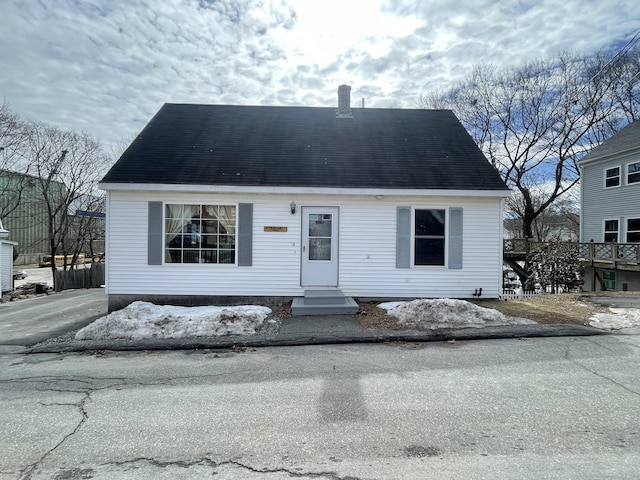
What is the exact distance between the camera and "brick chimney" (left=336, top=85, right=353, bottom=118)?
12.3 meters

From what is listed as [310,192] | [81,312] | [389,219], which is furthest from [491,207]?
[81,312]

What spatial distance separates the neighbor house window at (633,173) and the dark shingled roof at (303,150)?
12.3 metres

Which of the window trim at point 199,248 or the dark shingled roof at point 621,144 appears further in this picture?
the dark shingled roof at point 621,144

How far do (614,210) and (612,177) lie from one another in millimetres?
1848

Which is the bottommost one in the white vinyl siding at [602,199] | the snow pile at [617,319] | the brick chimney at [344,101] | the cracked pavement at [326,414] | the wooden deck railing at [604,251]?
the cracked pavement at [326,414]

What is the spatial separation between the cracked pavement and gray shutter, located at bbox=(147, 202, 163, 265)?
3538 mm

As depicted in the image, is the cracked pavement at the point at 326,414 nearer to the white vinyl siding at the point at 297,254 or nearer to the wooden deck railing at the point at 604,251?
the white vinyl siding at the point at 297,254

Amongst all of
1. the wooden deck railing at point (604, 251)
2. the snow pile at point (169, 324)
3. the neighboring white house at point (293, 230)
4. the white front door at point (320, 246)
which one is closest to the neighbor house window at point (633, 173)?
the wooden deck railing at point (604, 251)

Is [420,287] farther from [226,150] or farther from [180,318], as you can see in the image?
[226,150]

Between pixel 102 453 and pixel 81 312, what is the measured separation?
8.39 meters

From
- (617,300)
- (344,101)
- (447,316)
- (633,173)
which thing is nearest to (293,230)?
(447,316)

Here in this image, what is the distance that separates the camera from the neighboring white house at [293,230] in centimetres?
869

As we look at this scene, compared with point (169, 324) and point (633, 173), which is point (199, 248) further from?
point (633, 173)

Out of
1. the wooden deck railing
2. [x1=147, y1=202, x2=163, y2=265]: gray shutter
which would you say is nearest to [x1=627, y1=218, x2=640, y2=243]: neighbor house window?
the wooden deck railing
